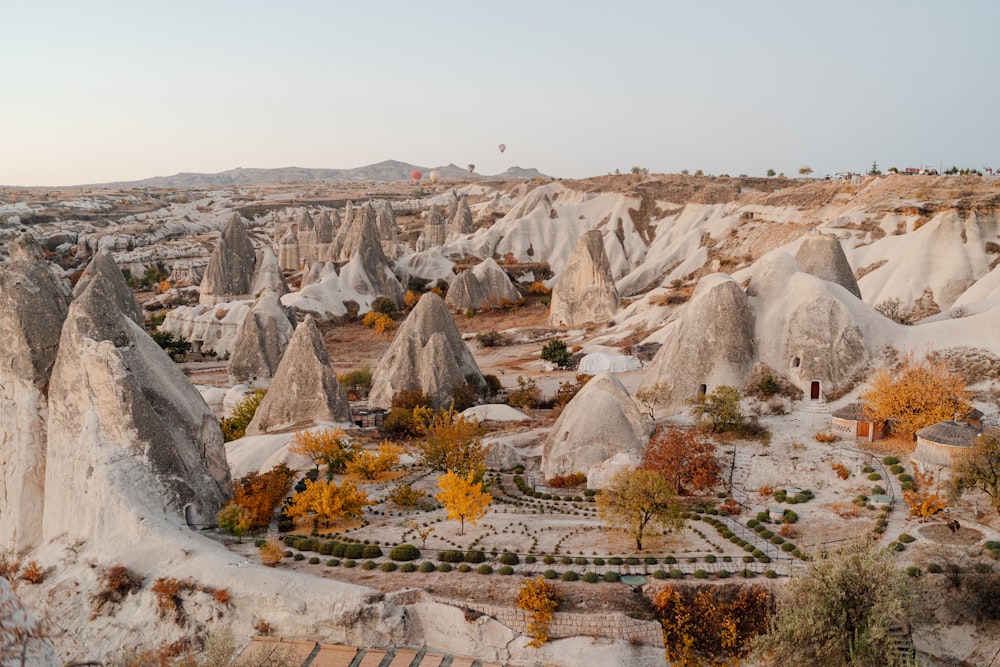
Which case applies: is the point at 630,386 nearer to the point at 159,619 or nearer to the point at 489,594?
the point at 489,594

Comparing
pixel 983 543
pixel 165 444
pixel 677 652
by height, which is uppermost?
pixel 165 444

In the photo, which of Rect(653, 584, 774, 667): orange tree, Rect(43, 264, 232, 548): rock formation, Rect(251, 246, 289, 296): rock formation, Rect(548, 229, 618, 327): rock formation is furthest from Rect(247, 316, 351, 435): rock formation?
Rect(251, 246, 289, 296): rock formation

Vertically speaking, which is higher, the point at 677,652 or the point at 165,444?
the point at 165,444

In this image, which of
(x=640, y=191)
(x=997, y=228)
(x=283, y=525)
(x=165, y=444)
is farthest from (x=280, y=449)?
(x=640, y=191)

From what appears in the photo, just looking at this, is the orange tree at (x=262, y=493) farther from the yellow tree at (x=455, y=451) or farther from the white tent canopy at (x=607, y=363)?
the white tent canopy at (x=607, y=363)

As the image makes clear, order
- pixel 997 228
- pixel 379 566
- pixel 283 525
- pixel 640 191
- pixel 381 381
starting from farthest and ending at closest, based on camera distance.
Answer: pixel 640 191
pixel 997 228
pixel 381 381
pixel 283 525
pixel 379 566

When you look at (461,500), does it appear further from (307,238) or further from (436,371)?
(307,238)

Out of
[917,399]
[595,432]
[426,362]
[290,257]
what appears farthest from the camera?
[290,257]

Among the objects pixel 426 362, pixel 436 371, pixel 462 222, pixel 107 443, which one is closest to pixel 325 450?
pixel 107 443
